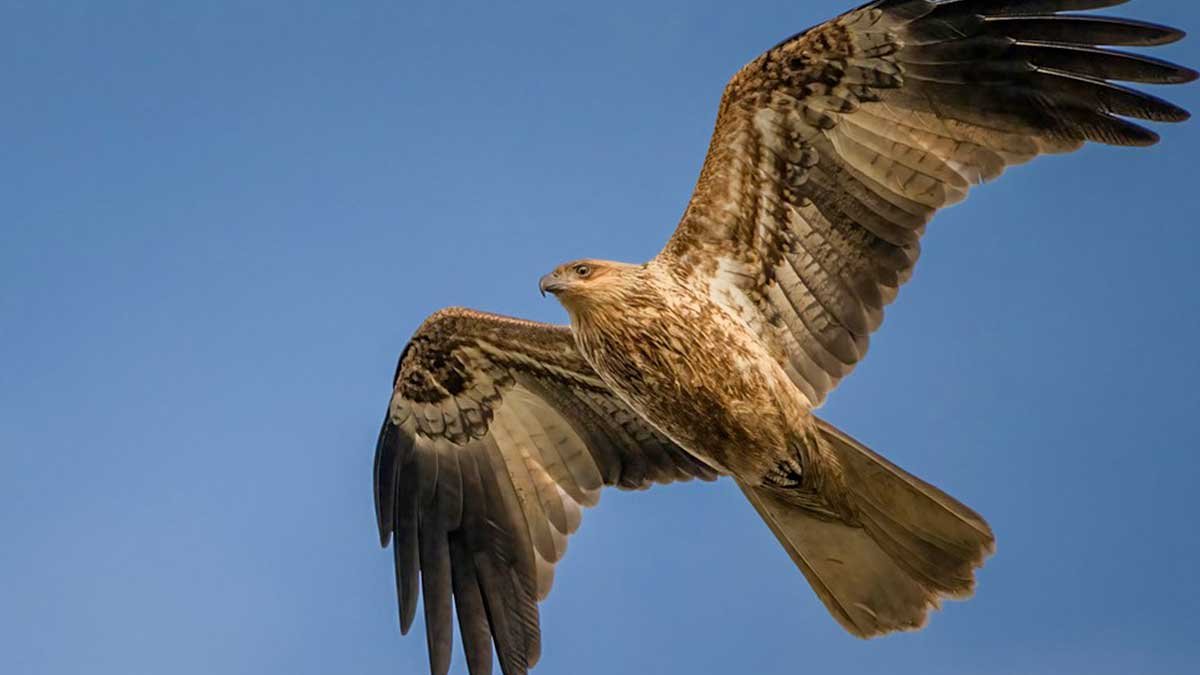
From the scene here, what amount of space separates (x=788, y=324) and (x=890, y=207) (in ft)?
2.84

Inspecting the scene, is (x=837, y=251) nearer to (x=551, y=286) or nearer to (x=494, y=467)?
(x=551, y=286)

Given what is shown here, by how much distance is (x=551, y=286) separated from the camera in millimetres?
9109

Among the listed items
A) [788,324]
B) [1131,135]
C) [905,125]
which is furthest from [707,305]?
[1131,135]

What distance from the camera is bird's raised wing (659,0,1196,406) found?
28.9 ft

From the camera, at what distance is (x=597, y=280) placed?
910cm

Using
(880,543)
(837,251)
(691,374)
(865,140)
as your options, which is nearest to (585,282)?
(691,374)

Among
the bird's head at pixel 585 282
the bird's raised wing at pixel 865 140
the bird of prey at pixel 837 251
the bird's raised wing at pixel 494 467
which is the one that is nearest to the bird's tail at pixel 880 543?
the bird of prey at pixel 837 251

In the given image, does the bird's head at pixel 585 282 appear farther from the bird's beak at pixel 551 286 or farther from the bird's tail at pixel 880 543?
the bird's tail at pixel 880 543

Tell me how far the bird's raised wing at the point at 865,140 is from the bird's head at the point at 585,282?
0.40 metres

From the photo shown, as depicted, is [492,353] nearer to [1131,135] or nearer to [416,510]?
[416,510]

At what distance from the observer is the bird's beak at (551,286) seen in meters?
9.11

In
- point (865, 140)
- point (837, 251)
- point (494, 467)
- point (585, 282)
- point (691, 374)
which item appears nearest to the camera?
point (691, 374)

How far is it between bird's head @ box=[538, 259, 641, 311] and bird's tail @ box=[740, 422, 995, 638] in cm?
131

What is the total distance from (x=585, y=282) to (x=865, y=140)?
167 cm
